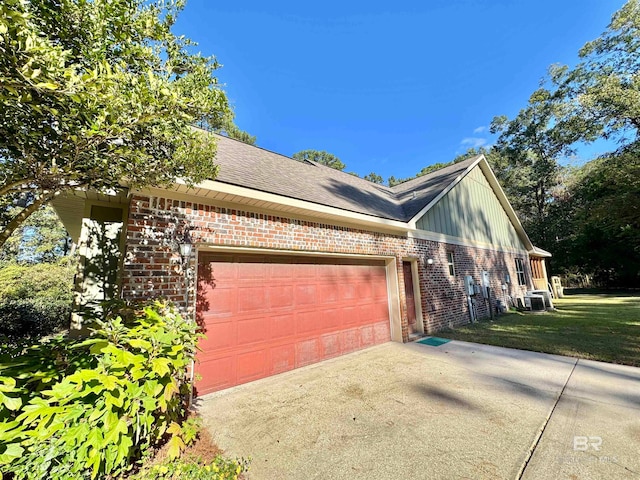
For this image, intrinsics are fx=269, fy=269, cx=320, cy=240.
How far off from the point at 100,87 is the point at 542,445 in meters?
4.95

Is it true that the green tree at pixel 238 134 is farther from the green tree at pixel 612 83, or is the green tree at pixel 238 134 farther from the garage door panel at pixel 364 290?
the green tree at pixel 612 83

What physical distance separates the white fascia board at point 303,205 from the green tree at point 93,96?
3.00 feet

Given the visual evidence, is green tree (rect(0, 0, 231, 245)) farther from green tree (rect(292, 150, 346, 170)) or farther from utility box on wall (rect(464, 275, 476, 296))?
green tree (rect(292, 150, 346, 170))

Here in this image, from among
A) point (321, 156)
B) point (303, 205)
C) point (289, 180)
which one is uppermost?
point (321, 156)

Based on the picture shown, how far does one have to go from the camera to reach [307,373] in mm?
5195

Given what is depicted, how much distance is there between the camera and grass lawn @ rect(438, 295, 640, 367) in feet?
18.8

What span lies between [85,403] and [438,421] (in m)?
3.61

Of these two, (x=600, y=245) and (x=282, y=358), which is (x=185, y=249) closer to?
(x=282, y=358)

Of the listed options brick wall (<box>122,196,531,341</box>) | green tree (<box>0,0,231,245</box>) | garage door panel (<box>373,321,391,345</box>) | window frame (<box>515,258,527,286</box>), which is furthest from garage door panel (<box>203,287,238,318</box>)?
window frame (<box>515,258,527,286</box>)

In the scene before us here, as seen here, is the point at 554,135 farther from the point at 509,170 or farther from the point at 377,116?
the point at 377,116

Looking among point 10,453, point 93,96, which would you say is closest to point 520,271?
point 93,96

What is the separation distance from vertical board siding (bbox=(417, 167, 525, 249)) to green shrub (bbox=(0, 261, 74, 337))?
14.2 meters

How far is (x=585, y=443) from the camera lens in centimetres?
276

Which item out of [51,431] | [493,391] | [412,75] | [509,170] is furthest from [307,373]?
[509,170]
